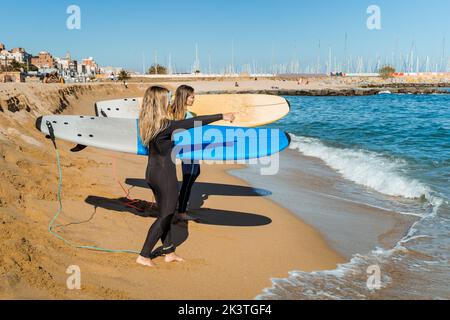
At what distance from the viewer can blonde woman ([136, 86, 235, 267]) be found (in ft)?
12.3

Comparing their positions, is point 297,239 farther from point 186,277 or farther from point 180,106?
point 180,106

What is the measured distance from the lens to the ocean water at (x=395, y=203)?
147 inches

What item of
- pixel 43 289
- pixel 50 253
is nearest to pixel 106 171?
pixel 50 253

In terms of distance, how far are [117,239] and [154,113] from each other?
5.07 feet

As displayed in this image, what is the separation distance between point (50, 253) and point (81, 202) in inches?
64.6

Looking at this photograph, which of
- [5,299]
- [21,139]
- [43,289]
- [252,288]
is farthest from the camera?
[21,139]

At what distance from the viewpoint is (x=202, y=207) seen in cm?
600

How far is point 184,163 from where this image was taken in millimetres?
4973

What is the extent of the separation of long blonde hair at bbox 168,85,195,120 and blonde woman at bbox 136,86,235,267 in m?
0.45
